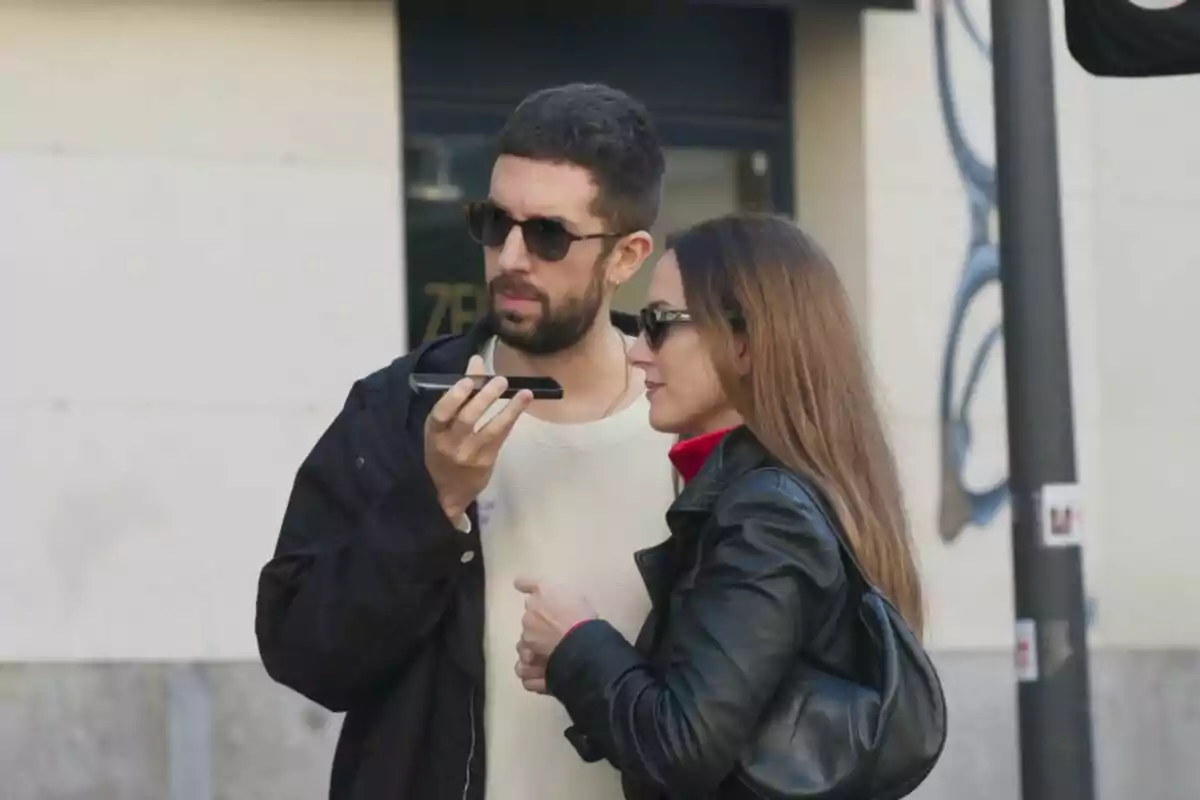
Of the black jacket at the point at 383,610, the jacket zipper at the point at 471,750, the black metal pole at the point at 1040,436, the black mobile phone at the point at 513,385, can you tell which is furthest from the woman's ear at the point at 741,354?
the black metal pole at the point at 1040,436

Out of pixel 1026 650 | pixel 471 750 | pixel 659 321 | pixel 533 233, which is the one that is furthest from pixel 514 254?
pixel 1026 650

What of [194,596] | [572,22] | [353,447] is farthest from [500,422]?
[572,22]

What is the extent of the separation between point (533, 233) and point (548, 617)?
652 mm

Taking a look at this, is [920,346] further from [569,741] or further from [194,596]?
[569,741]

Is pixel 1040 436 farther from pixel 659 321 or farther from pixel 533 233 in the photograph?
pixel 659 321

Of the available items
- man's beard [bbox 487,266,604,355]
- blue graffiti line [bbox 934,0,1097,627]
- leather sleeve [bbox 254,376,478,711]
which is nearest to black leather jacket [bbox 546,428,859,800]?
leather sleeve [bbox 254,376,478,711]

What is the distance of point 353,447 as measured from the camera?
279 centimetres

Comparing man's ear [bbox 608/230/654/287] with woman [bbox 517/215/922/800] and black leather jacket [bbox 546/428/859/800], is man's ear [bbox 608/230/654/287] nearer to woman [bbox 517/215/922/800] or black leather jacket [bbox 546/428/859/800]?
woman [bbox 517/215/922/800]

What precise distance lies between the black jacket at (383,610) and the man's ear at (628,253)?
372 mm

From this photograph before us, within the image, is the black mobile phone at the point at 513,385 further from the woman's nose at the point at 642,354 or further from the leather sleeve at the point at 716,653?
the leather sleeve at the point at 716,653

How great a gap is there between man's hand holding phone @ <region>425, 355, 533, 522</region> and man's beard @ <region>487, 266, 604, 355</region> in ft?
1.10

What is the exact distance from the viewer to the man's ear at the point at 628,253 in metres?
3.03

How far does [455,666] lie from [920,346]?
528 cm

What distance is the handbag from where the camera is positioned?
2.34m
